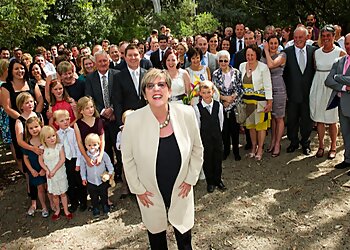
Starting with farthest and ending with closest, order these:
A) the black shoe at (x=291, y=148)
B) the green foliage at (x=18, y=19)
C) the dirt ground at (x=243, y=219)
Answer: the green foliage at (x=18, y=19)
the black shoe at (x=291, y=148)
the dirt ground at (x=243, y=219)

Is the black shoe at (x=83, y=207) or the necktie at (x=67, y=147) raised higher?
the necktie at (x=67, y=147)

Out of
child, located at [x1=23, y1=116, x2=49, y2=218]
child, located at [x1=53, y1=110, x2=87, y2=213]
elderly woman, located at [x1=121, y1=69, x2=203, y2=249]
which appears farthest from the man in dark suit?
elderly woman, located at [x1=121, y1=69, x2=203, y2=249]

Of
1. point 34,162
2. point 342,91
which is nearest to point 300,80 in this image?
point 342,91

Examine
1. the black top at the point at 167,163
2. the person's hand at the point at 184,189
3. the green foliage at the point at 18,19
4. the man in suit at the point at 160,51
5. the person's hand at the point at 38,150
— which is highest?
the green foliage at the point at 18,19

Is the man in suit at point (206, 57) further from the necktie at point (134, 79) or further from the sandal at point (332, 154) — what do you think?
the sandal at point (332, 154)

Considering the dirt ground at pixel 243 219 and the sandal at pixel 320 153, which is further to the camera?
the sandal at pixel 320 153

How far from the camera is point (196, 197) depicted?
5.22m

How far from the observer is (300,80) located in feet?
19.7

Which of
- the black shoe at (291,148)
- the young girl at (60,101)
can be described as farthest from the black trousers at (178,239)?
the black shoe at (291,148)

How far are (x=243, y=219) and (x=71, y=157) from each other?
2369 millimetres

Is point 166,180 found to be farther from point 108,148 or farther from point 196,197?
point 108,148

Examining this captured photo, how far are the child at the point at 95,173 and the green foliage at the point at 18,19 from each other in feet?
17.9

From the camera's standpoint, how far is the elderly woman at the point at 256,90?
5.86 m

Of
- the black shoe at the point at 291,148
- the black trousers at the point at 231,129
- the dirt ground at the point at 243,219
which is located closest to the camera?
the dirt ground at the point at 243,219
